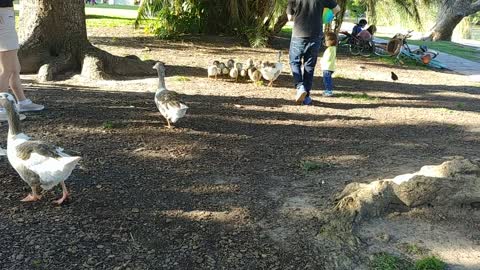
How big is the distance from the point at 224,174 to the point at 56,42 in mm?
5982

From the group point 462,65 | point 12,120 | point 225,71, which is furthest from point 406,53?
point 12,120

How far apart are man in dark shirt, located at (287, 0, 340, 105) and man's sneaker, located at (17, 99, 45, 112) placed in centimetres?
435

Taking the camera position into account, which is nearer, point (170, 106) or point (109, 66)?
point (170, 106)

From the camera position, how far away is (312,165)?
570cm

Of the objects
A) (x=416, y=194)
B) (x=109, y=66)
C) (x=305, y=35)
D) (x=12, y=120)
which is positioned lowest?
(x=416, y=194)

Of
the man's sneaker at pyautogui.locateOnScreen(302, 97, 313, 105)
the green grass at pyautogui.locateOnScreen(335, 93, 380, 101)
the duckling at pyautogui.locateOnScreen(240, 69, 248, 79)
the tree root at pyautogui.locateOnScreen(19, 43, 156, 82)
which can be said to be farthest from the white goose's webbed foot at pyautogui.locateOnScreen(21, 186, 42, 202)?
the green grass at pyautogui.locateOnScreen(335, 93, 380, 101)

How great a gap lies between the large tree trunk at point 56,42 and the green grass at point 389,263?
7246mm

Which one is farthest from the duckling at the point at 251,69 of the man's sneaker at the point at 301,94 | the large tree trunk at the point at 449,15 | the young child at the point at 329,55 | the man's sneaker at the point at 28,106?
the large tree trunk at the point at 449,15

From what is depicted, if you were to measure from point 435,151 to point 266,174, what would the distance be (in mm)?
2655

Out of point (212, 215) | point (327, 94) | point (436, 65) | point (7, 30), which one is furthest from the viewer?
point (436, 65)

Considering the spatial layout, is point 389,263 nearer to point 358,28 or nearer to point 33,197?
point 33,197

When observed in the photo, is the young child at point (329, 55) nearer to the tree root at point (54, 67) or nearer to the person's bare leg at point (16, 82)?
the tree root at point (54, 67)

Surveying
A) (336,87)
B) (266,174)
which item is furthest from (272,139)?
(336,87)

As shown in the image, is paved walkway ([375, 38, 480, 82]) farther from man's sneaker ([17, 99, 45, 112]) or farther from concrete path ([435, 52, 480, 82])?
man's sneaker ([17, 99, 45, 112])
